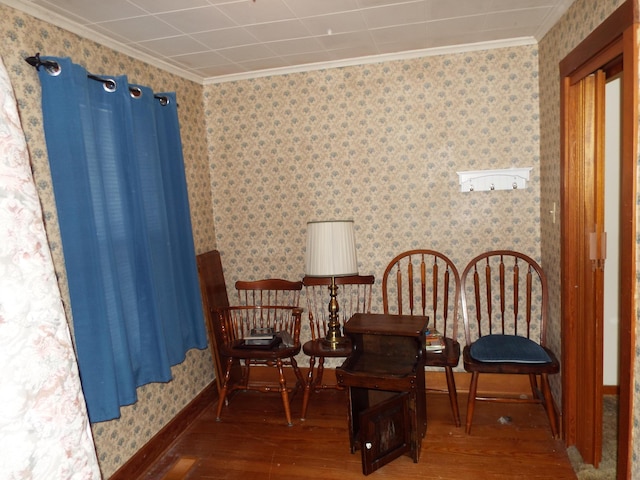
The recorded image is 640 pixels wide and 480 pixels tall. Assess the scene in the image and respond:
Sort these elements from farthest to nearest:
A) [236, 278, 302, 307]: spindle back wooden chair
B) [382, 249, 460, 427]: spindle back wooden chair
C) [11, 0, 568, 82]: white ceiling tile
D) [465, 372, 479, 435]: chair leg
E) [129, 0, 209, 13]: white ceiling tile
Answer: [236, 278, 302, 307]: spindle back wooden chair < [382, 249, 460, 427]: spindle back wooden chair < [465, 372, 479, 435]: chair leg < [11, 0, 568, 82]: white ceiling tile < [129, 0, 209, 13]: white ceiling tile

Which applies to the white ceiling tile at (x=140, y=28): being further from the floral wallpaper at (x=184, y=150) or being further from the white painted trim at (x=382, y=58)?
the white painted trim at (x=382, y=58)

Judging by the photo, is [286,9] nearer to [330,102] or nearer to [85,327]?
[330,102]

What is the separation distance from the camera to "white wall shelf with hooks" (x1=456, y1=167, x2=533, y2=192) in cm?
304

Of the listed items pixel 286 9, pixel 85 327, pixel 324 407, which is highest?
pixel 286 9

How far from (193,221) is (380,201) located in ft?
4.52

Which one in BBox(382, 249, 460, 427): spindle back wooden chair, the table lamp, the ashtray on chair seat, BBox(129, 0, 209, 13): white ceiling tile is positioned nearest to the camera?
BBox(129, 0, 209, 13): white ceiling tile

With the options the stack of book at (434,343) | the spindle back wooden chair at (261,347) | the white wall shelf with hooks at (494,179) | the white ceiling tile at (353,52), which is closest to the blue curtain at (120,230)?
the spindle back wooden chair at (261,347)

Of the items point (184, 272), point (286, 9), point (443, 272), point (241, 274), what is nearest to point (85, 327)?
point (184, 272)

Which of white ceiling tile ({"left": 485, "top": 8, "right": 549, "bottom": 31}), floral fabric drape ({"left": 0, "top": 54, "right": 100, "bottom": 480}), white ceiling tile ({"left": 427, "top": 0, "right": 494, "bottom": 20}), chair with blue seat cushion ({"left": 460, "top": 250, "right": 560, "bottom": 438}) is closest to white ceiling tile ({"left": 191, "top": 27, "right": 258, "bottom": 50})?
white ceiling tile ({"left": 427, "top": 0, "right": 494, "bottom": 20})

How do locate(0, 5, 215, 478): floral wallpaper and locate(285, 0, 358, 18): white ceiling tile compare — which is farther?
locate(285, 0, 358, 18): white ceiling tile

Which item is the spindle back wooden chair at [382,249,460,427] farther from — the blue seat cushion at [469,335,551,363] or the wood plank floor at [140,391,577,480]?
the wood plank floor at [140,391,577,480]

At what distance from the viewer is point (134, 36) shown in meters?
2.51

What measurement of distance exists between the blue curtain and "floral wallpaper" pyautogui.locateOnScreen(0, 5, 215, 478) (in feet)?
0.30

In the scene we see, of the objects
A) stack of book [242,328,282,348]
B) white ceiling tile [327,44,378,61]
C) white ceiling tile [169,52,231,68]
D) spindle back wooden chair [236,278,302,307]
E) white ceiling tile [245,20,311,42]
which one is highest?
white ceiling tile [169,52,231,68]
